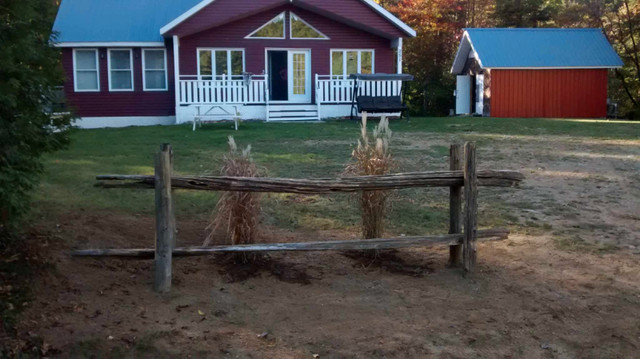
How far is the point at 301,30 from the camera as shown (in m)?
23.9

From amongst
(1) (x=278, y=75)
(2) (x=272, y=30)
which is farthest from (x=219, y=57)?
(1) (x=278, y=75)

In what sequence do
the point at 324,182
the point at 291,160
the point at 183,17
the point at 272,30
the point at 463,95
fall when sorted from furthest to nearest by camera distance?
the point at 463,95
the point at 272,30
the point at 183,17
the point at 291,160
the point at 324,182

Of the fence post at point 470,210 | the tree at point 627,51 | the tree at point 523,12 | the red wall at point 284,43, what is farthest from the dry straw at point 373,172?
the tree at point 523,12

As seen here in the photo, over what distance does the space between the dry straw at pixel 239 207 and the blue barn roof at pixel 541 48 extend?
24.0 meters

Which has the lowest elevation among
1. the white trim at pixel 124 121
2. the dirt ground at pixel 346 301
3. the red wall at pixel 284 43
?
the dirt ground at pixel 346 301

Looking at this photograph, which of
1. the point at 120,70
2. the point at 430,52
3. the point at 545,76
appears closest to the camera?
the point at 120,70

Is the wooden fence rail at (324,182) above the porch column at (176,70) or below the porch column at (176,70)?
below

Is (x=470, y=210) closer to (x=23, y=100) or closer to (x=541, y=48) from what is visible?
(x=23, y=100)

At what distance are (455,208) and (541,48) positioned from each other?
25.4m

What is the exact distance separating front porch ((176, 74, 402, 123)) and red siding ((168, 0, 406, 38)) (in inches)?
71.0

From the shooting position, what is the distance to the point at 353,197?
771 centimetres

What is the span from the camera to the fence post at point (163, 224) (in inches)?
204

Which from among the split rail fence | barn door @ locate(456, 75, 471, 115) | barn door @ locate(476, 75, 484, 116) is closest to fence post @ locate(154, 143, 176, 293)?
the split rail fence

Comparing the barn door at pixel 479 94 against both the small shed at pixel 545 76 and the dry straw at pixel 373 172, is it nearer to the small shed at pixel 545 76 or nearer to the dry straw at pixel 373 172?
the small shed at pixel 545 76
